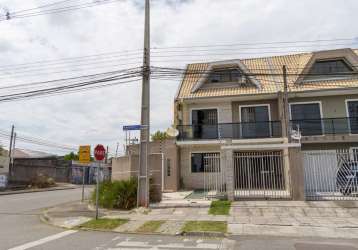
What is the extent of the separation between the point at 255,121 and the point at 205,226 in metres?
12.8

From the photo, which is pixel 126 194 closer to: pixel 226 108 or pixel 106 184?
pixel 106 184

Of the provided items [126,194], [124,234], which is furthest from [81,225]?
[126,194]

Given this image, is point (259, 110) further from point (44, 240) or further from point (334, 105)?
point (44, 240)

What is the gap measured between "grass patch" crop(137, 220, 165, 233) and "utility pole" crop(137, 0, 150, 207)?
2.78m

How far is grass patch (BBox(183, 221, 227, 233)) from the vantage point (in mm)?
8703

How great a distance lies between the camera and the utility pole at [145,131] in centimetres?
1288

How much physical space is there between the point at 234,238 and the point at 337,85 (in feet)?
49.2

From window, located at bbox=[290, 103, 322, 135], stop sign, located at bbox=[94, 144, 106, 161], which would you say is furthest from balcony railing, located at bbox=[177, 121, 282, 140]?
stop sign, located at bbox=[94, 144, 106, 161]

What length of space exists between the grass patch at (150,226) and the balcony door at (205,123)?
11261 mm

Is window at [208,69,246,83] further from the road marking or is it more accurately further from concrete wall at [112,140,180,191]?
the road marking

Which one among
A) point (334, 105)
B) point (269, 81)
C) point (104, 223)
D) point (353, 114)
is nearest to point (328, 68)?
point (334, 105)

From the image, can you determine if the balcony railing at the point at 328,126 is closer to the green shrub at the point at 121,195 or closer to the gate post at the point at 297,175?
the gate post at the point at 297,175

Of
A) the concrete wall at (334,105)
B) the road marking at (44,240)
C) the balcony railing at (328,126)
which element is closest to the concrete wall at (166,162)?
the road marking at (44,240)

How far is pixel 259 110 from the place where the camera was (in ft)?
69.3
